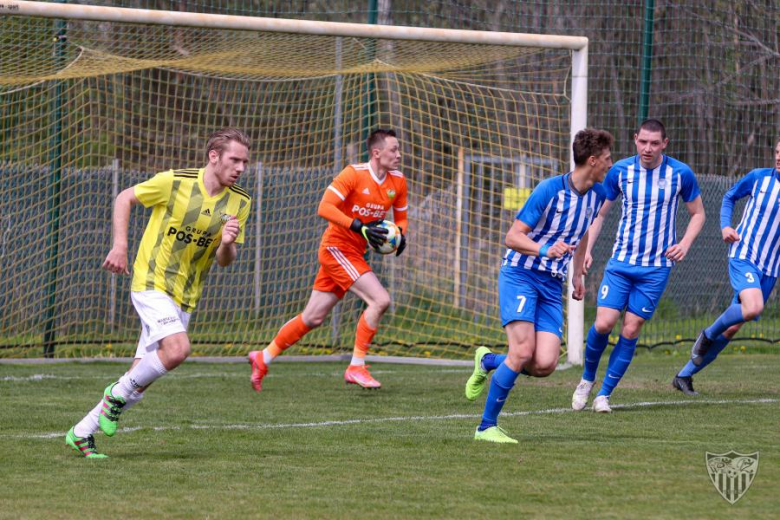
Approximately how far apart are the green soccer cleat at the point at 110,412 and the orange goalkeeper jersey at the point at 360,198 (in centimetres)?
352

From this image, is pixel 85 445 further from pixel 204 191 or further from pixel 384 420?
pixel 384 420

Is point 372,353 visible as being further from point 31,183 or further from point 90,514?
point 90,514

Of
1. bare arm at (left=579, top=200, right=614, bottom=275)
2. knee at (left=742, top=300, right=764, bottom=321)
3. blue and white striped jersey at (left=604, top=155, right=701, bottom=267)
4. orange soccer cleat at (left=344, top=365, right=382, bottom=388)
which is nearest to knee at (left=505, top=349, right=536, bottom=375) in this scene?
bare arm at (left=579, top=200, right=614, bottom=275)

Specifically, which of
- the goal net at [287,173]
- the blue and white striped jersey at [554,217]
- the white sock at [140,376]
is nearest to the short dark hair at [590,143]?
the blue and white striped jersey at [554,217]

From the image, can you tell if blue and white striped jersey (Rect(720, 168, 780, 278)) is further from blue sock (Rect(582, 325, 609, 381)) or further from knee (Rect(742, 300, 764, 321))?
blue sock (Rect(582, 325, 609, 381))

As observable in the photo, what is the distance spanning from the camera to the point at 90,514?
186 inches

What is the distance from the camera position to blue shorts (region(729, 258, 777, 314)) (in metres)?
8.52

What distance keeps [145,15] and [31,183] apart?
2692 mm

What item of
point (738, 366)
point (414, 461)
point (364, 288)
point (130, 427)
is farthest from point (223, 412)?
point (738, 366)

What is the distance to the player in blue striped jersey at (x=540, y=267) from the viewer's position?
258 inches

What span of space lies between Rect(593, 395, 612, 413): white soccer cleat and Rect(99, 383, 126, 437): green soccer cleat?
3350 millimetres

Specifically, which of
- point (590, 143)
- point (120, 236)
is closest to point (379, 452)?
point (120, 236)

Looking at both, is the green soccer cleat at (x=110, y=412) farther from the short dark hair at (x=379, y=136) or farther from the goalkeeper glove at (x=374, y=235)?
the short dark hair at (x=379, y=136)

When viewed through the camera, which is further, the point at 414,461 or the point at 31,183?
the point at 31,183
